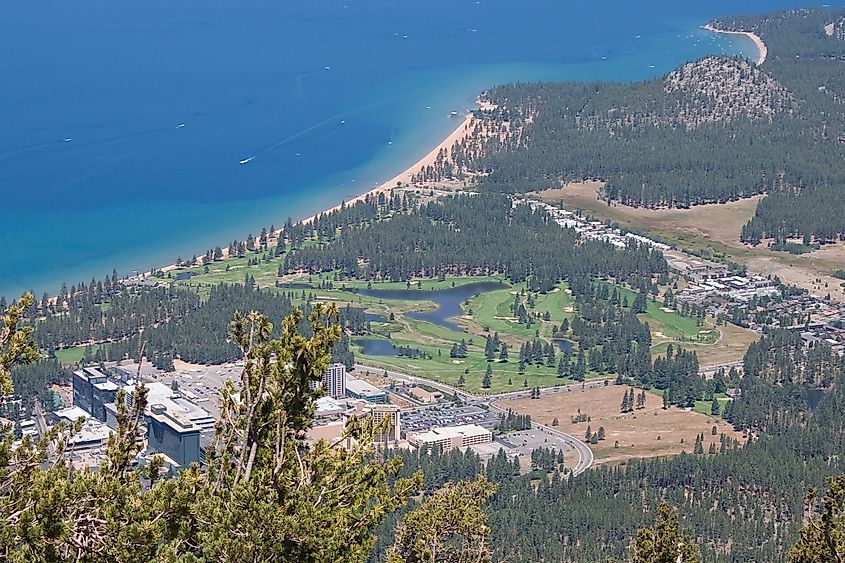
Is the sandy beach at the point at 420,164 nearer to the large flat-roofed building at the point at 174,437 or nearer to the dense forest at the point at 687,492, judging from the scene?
the large flat-roofed building at the point at 174,437

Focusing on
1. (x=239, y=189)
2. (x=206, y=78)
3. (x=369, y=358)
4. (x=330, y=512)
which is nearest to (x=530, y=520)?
(x=369, y=358)

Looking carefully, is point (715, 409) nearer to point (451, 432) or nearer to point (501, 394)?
point (501, 394)

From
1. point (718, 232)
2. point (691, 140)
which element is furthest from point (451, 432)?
point (691, 140)

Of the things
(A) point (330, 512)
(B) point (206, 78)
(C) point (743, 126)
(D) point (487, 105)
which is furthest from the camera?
(B) point (206, 78)

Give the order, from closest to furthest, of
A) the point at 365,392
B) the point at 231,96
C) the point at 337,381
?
the point at 337,381 → the point at 365,392 → the point at 231,96

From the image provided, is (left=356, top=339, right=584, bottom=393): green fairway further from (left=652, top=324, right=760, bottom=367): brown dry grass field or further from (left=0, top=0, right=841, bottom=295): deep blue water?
(left=0, top=0, right=841, bottom=295): deep blue water

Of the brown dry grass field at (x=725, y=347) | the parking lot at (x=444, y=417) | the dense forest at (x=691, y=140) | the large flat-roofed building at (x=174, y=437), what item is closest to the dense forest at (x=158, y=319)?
the parking lot at (x=444, y=417)

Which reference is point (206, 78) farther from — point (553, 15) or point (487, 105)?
point (553, 15)
